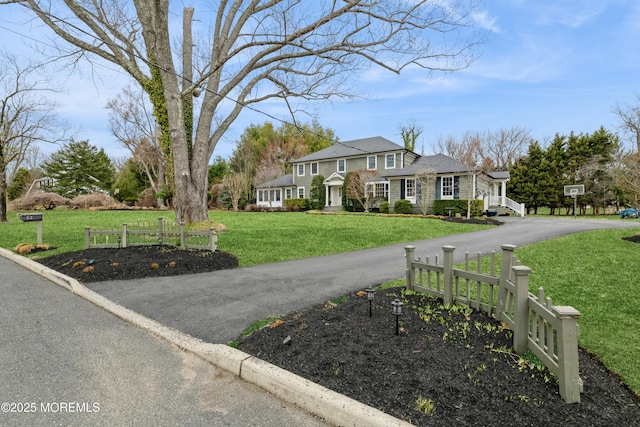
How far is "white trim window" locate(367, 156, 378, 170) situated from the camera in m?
29.4

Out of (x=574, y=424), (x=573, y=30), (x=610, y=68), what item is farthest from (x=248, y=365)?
(x=610, y=68)

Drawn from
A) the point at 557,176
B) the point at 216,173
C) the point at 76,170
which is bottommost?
the point at 557,176

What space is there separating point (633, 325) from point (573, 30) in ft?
29.0

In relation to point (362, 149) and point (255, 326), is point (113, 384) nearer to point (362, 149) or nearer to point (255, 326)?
point (255, 326)

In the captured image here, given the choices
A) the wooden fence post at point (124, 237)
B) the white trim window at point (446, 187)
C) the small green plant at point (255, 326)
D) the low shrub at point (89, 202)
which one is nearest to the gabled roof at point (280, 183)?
the low shrub at point (89, 202)

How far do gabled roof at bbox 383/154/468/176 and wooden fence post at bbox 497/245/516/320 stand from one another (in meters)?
22.0

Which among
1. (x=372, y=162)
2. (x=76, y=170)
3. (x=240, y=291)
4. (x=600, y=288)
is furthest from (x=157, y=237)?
(x=76, y=170)

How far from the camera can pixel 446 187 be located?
80.5 feet

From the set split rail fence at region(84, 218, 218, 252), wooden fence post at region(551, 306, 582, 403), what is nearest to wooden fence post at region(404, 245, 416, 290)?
wooden fence post at region(551, 306, 582, 403)

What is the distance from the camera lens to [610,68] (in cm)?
1155

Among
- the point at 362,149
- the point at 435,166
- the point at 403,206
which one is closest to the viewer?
the point at 403,206

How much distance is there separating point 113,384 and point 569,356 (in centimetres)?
347

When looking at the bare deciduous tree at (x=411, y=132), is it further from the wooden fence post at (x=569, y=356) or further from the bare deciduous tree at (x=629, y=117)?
the wooden fence post at (x=569, y=356)

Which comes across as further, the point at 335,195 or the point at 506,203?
the point at 335,195
